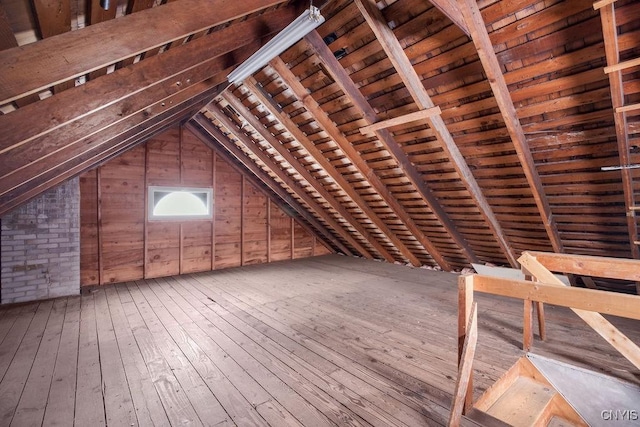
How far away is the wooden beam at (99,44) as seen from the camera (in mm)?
909

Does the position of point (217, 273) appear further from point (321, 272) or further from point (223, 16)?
point (223, 16)

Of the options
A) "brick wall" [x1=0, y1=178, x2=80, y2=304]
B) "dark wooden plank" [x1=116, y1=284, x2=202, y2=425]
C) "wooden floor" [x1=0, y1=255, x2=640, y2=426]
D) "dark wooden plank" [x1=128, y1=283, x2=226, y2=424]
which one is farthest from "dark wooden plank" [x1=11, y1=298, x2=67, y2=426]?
"brick wall" [x1=0, y1=178, x2=80, y2=304]

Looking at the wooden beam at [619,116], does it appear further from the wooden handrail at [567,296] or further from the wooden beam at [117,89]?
the wooden beam at [117,89]

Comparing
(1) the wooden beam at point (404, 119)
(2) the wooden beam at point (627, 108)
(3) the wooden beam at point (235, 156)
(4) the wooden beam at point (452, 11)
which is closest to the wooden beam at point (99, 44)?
(4) the wooden beam at point (452, 11)

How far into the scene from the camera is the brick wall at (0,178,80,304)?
13.1 feet

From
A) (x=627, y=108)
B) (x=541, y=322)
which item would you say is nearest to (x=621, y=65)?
(x=627, y=108)

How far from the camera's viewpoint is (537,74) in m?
2.37

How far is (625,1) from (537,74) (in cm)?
58

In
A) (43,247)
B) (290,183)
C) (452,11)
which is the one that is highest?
(452,11)

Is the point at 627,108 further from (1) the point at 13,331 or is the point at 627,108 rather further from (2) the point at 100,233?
(2) the point at 100,233

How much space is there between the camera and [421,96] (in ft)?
9.11

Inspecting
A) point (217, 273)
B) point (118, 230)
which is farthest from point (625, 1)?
point (118, 230)

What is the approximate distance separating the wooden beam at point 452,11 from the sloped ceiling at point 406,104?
1 centimetres

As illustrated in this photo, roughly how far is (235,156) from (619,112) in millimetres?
5322
